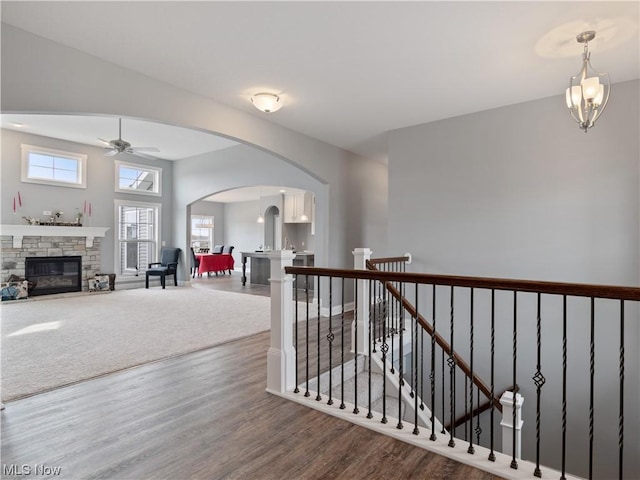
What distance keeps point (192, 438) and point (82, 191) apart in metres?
7.33

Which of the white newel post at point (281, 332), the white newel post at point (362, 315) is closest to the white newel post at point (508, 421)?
the white newel post at point (362, 315)

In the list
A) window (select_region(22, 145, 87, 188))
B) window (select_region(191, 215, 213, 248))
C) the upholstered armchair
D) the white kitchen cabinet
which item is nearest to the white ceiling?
window (select_region(22, 145, 87, 188))

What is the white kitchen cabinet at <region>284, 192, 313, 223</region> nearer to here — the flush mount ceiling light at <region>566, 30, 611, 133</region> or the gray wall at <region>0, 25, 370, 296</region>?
the gray wall at <region>0, 25, 370, 296</region>

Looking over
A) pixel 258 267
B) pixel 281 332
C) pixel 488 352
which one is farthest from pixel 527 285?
pixel 258 267

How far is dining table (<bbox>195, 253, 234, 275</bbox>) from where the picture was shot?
35.2ft

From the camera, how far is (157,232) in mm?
8836

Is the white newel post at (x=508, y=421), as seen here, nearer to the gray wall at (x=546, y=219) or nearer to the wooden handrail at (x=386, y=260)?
the gray wall at (x=546, y=219)

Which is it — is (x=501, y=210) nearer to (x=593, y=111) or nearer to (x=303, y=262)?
(x=593, y=111)

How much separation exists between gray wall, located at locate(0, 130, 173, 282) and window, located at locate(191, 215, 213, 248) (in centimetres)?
402

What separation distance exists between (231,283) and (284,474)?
8052 mm

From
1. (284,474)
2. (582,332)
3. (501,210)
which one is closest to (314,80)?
(501,210)

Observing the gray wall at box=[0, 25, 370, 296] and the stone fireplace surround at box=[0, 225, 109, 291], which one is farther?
the stone fireplace surround at box=[0, 225, 109, 291]

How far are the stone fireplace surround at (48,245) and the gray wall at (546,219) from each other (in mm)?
6862

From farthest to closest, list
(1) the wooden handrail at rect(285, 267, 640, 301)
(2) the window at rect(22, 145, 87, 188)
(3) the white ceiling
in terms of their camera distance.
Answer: (2) the window at rect(22, 145, 87, 188) < (3) the white ceiling < (1) the wooden handrail at rect(285, 267, 640, 301)
